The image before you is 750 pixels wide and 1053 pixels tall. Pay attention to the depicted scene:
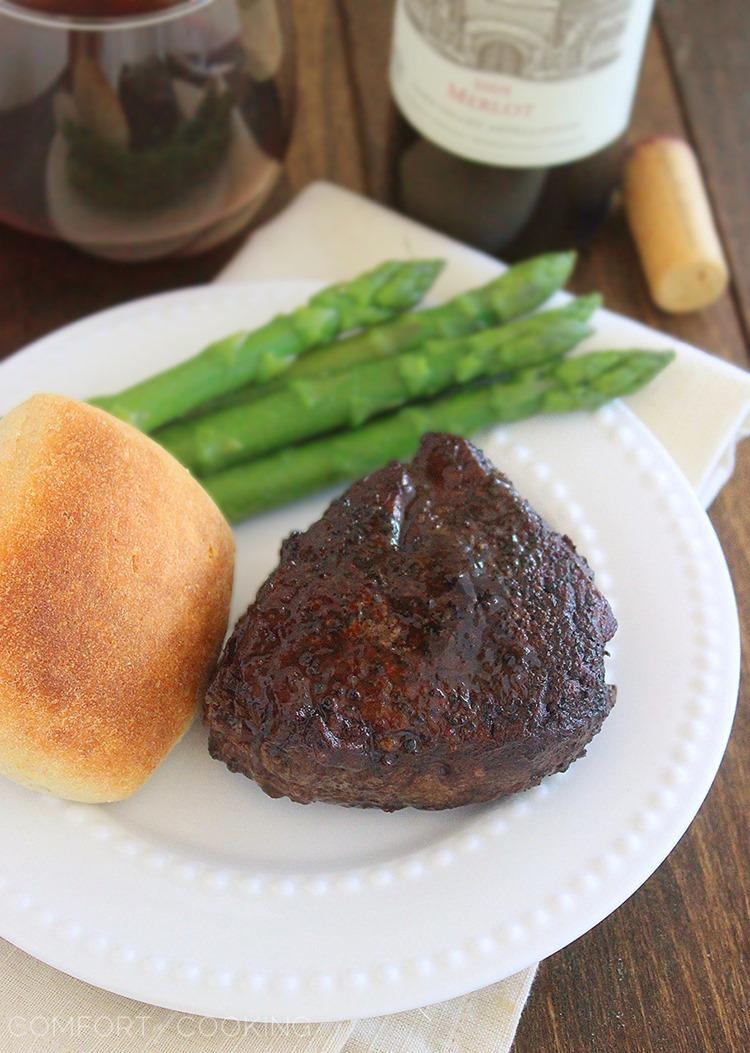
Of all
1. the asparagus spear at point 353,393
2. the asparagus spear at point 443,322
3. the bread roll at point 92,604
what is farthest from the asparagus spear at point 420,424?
the bread roll at point 92,604

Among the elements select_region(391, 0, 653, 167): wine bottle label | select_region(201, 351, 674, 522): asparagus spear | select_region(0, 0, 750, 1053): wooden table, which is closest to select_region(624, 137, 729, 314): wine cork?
select_region(0, 0, 750, 1053): wooden table

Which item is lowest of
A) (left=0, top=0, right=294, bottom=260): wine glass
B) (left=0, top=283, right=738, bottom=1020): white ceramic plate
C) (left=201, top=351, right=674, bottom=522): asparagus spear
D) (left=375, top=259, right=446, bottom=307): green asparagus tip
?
(left=0, top=283, right=738, bottom=1020): white ceramic plate

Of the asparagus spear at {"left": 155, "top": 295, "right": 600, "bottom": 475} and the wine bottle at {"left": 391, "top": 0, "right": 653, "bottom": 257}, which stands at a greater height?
the wine bottle at {"left": 391, "top": 0, "right": 653, "bottom": 257}

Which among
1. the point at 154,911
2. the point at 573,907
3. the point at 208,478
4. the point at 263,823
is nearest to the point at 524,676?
the point at 573,907

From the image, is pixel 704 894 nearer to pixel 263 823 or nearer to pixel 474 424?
pixel 263 823

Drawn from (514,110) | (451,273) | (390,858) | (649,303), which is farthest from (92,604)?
(649,303)

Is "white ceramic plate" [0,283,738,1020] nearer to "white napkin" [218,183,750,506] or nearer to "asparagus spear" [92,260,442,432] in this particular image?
"white napkin" [218,183,750,506]
